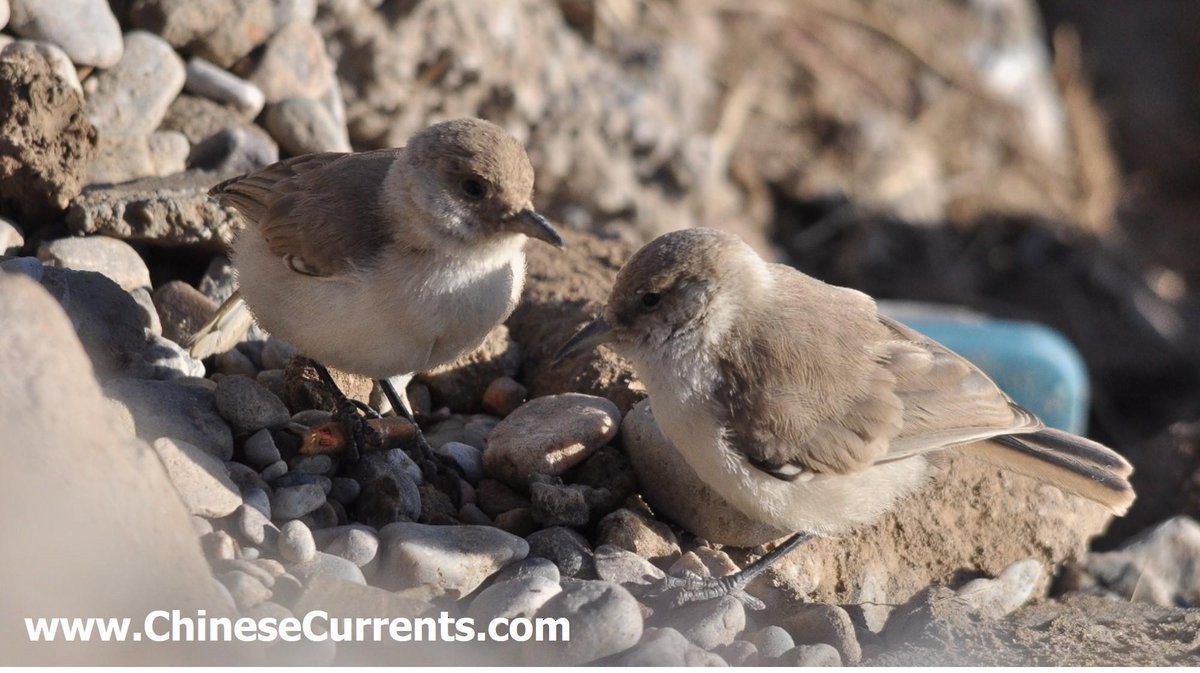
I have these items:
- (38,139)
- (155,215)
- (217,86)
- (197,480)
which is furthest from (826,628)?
(217,86)

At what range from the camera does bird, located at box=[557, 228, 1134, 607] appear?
447cm

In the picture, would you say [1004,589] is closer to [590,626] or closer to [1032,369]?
[590,626]

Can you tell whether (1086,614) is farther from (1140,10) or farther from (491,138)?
(1140,10)

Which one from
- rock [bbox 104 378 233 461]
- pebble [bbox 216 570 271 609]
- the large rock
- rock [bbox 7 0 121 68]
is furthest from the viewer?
rock [bbox 7 0 121 68]

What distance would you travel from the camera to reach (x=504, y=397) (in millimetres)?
5625

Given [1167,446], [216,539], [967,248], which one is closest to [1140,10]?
[967,248]

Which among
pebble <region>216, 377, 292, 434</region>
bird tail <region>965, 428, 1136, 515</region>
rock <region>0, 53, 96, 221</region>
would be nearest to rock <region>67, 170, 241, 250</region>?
rock <region>0, 53, 96, 221</region>

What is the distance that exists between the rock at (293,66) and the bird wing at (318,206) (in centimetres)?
141

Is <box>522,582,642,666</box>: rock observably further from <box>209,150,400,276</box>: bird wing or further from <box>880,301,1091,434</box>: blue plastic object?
<box>880,301,1091,434</box>: blue plastic object

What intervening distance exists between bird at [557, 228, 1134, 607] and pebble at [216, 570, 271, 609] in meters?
1.34

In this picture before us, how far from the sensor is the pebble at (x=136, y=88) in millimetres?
5891

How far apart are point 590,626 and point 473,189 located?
1.66 metres

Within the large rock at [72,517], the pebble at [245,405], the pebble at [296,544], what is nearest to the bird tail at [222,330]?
the pebble at [245,405]

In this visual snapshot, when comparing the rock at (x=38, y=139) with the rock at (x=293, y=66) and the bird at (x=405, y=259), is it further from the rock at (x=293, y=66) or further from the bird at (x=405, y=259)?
the rock at (x=293, y=66)
